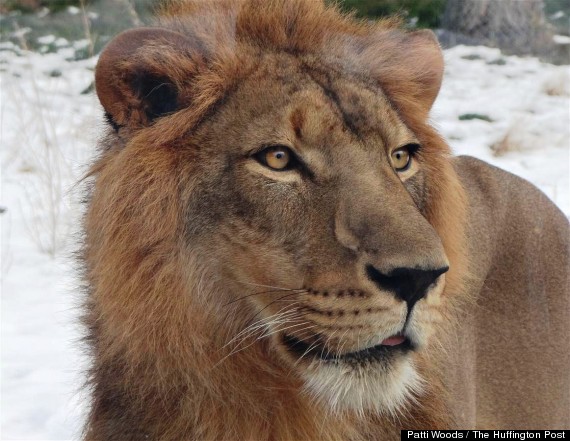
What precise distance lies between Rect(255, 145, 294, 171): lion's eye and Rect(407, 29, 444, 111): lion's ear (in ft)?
1.99

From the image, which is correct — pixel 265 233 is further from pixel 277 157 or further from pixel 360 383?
pixel 360 383

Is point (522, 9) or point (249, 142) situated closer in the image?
point (249, 142)

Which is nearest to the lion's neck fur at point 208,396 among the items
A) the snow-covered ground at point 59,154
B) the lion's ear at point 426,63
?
the lion's ear at point 426,63

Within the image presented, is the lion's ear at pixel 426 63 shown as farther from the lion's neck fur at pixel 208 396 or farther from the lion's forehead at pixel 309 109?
the lion's neck fur at pixel 208 396

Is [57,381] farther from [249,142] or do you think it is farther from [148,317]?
[249,142]

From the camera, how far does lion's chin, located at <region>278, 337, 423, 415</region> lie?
2008 millimetres

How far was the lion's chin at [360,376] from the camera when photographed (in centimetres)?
201

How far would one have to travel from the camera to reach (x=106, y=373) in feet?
7.82

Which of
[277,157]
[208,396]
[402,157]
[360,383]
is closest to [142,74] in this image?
[277,157]

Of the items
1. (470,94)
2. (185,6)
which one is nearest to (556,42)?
(470,94)

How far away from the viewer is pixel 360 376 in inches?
79.2

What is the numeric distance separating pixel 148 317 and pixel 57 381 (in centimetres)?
178

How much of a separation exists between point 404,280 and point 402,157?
1.81 feet

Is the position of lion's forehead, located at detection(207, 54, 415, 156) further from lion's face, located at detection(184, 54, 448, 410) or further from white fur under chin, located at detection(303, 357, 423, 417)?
white fur under chin, located at detection(303, 357, 423, 417)
